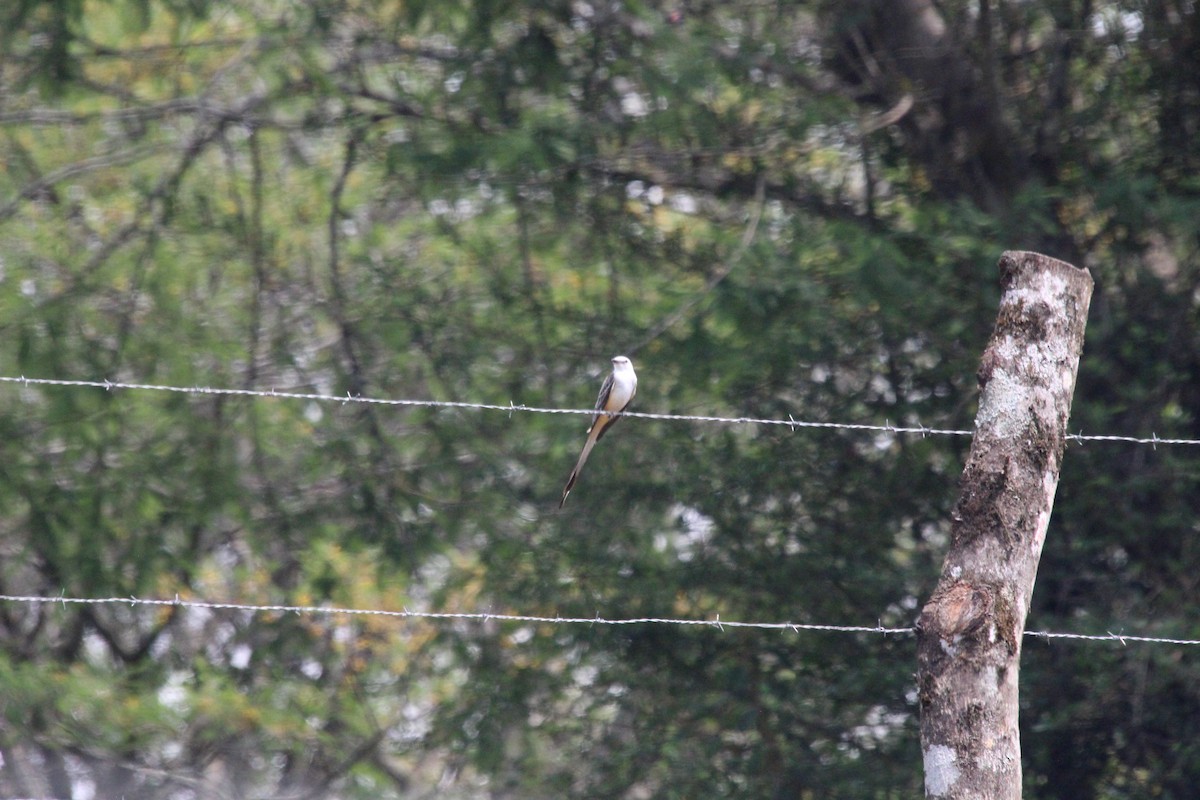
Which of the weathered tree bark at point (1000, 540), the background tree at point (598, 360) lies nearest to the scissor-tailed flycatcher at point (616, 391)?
the background tree at point (598, 360)

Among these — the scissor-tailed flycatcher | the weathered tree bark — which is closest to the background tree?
the scissor-tailed flycatcher

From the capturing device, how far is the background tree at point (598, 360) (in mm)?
8562

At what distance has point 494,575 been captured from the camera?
929cm

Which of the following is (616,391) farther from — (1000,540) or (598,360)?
(1000,540)

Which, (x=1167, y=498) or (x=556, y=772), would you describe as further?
(x=556, y=772)

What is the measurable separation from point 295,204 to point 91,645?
4.18 metres

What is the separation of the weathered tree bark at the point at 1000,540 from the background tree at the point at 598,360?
4208 millimetres

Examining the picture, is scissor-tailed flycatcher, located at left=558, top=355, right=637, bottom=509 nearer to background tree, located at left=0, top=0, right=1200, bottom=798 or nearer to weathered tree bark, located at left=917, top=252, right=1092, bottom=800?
background tree, located at left=0, top=0, right=1200, bottom=798

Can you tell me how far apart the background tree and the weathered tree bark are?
13.8ft

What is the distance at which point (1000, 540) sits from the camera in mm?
3832

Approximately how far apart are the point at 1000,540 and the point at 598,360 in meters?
5.58

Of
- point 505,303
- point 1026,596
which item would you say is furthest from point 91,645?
point 1026,596

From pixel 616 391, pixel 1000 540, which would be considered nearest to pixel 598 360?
pixel 616 391

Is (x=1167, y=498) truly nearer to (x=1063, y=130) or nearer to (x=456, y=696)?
(x=1063, y=130)
